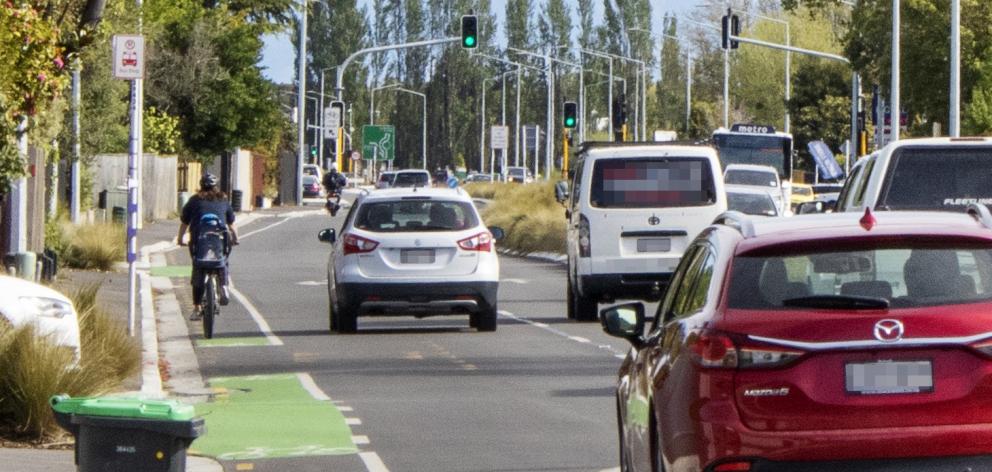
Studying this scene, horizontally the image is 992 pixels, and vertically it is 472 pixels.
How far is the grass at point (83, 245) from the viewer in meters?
34.8

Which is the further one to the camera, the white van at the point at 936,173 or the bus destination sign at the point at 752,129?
the bus destination sign at the point at 752,129

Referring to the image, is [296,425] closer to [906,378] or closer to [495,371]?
[495,371]

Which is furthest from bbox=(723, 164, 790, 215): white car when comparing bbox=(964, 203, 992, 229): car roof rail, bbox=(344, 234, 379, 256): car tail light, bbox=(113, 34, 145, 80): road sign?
bbox=(964, 203, 992, 229): car roof rail

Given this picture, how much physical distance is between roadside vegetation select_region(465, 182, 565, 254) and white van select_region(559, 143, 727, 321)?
20.8 meters

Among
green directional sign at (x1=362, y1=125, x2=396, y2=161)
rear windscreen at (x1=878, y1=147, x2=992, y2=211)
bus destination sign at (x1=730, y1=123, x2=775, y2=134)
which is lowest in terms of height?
rear windscreen at (x1=878, y1=147, x2=992, y2=211)

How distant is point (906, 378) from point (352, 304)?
15.5 metres

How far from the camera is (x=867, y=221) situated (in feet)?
26.9

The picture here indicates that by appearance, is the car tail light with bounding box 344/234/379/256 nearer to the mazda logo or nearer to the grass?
the grass

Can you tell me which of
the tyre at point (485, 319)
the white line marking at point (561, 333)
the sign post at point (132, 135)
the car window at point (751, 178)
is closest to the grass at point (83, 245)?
the white line marking at point (561, 333)

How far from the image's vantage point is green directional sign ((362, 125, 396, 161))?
340 ft

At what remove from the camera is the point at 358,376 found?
715 inches

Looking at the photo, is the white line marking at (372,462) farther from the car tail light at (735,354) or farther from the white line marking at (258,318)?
the white line marking at (258,318)

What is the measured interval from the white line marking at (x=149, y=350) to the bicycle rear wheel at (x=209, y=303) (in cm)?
57

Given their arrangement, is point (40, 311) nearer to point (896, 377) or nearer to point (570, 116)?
point (896, 377)
